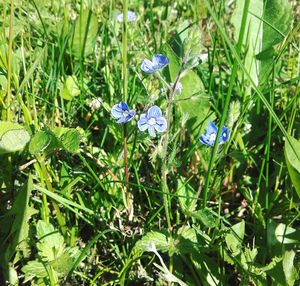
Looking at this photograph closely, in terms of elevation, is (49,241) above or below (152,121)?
below

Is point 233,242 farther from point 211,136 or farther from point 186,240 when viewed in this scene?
point 211,136

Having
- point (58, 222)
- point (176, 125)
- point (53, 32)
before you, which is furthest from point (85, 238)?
point (53, 32)

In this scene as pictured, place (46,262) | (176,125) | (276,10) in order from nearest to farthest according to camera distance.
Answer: (46,262), (176,125), (276,10)

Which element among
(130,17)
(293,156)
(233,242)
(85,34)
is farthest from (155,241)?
(130,17)

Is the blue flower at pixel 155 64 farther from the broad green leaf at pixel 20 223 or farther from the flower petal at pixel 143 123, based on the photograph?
the broad green leaf at pixel 20 223

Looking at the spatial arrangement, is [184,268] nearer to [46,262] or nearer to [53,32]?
[46,262]

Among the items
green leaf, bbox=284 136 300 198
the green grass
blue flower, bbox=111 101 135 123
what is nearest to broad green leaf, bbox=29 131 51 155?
the green grass

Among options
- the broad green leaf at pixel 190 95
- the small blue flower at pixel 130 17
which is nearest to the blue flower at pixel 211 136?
the broad green leaf at pixel 190 95
